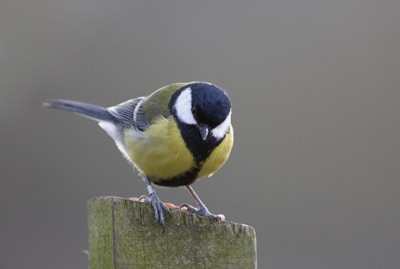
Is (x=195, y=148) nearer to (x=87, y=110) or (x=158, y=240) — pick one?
(x=87, y=110)

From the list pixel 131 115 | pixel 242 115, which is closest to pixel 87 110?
pixel 131 115

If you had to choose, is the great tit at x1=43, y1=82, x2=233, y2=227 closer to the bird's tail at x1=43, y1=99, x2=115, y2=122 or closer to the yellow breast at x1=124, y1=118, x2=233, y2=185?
the yellow breast at x1=124, y1=118, x2=233, y2=185

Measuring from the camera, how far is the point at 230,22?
678cm

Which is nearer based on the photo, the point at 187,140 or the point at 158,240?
the point at 158,240

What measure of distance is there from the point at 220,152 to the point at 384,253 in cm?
269

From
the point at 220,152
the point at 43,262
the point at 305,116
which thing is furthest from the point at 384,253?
the point at 220,152

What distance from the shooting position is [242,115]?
6.25m

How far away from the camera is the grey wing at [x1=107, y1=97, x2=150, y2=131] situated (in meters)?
3.47

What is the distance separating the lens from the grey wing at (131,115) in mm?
3469

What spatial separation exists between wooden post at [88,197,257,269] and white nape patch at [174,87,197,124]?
110 cm

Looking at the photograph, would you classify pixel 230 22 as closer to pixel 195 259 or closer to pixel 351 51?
pixel 351 51

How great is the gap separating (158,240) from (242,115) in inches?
169

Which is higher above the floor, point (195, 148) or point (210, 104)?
point (210, 104)

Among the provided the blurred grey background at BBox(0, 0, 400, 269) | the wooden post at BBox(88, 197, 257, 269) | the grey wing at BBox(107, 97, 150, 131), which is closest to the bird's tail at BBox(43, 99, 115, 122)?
the grey wing at BBox(107, 97, 150, 131)
